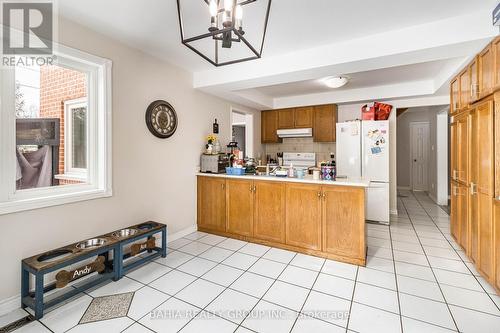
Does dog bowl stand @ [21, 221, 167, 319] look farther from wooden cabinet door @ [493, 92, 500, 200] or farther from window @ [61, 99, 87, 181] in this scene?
wooden cabinet door @ [493, 92, 500, 200]

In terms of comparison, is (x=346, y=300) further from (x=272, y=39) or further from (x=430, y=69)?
(x=430, y=69)

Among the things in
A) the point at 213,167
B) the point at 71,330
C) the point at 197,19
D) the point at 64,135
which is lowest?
the point at 71,330

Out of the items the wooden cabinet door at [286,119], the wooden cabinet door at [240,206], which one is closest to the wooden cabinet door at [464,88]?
the wooden cabinet door at [240,206]

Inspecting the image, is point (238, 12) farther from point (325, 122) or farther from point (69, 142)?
point (325, 122)

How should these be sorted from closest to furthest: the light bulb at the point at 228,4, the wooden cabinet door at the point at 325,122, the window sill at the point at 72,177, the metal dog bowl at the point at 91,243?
the light bulb at the point at 228,4 < the metal dog bowl at the point at 91,243 < the window sill at the point at 72,177 < the wooden cabinet door at the point at 325,122

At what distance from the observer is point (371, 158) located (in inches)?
165

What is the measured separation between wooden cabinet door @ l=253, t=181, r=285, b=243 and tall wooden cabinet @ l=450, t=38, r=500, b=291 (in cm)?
199

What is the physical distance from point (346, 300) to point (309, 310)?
367 millimetres

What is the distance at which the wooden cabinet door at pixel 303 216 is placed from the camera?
2.87 m

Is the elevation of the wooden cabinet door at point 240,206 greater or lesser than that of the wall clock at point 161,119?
lesser

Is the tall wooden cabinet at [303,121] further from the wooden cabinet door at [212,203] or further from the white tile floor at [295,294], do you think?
→ the white tile floor at [295,294]

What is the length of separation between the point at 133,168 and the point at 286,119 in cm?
357

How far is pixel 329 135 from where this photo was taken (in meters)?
4.94

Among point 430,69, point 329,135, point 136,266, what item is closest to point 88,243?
point 136,266
